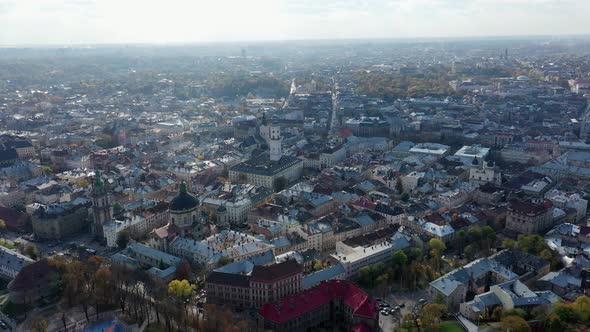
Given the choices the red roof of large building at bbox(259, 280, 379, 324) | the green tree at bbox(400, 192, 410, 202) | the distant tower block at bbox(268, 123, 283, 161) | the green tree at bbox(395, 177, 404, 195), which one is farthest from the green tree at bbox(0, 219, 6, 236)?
the green tree at bbox(395, 177, 404, 195)

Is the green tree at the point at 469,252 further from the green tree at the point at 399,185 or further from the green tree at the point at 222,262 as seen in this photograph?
the green tree at the point at 222,262

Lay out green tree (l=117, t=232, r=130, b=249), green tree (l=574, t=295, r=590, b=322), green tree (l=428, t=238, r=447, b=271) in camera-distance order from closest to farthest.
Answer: green tree (l=574, t=295, r=590, b=322) < green tree (l=428, t=238, r=447, b=271) < green tree (l=117, t=232, r=130, b=249)

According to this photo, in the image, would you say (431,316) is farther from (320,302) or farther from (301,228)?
(301,228)

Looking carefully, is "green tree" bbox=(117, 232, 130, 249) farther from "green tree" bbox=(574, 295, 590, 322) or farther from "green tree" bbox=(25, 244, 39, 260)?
"green tree" bbox=(574, 295, 590, 322)

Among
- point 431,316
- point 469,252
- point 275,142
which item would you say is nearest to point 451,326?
point 431,316

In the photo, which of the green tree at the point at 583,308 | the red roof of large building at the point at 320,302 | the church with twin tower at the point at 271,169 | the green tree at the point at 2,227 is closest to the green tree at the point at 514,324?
the green tree at the point at 583,308

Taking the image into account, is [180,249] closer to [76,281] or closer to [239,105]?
[76,281]

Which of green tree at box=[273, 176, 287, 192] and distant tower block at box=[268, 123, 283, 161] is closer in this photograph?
green tree at box=[273, 176, 287, 192]
